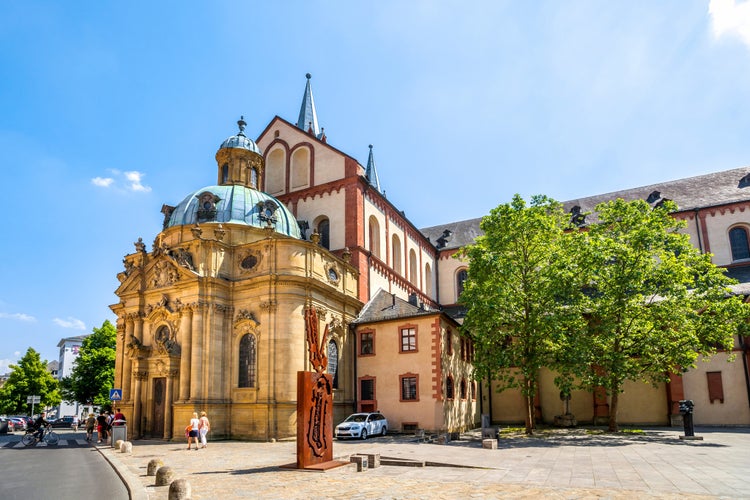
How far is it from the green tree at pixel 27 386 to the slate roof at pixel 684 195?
165 feet

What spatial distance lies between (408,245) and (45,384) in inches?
1991

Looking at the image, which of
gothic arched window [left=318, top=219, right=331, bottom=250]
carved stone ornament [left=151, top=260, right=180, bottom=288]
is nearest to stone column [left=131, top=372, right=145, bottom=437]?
carved stone ornament [left=151, top=260, right=180, bottom=288]

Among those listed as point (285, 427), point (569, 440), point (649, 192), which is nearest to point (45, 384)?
point (285, 427)

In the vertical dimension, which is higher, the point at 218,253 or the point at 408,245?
the point at 408,245

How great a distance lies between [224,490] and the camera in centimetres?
1314

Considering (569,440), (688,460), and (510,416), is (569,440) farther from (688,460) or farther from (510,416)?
(510,416)

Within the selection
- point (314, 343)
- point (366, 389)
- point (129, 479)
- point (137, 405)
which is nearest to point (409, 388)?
point (366, 389)

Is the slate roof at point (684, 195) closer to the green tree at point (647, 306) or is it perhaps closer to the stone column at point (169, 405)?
the green tree at point (647, 306)

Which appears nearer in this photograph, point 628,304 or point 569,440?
point 569,440

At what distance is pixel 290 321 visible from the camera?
31.2m

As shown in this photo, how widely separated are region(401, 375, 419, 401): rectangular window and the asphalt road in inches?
640

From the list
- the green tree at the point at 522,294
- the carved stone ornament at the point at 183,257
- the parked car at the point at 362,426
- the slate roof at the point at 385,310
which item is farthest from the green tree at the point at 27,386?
the green tree at the point at 522,294

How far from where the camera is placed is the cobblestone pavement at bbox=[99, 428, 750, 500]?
41.0ft

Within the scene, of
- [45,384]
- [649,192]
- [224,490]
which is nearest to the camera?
[224,490]
